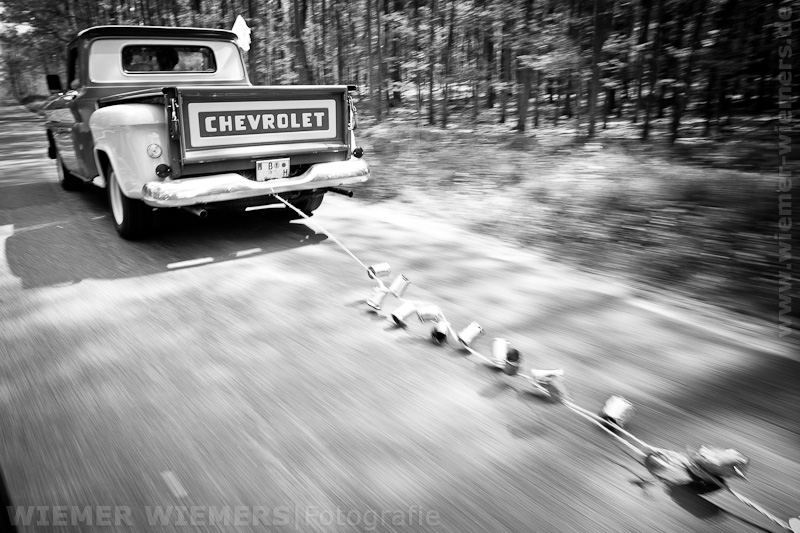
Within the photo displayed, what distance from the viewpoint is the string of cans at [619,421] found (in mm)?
1826

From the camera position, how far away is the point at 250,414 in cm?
231

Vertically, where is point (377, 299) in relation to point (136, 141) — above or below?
below

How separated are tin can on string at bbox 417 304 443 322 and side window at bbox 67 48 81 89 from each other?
5.12 metres

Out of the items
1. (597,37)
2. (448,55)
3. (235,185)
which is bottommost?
(235,185)

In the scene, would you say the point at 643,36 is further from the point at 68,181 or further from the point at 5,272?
the point at 5,272

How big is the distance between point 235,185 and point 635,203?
149 inches

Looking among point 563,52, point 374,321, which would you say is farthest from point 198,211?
point 563,52

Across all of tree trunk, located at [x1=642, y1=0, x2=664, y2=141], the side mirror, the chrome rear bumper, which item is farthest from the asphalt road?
tree trunk, located at [x1=642, y1=0, x2=664, y2=141]

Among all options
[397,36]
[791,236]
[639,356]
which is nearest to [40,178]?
[639,356]

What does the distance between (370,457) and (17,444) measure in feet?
4.56

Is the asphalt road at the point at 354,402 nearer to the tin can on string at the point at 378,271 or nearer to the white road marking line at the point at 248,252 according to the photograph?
the tin can on string at the point at 378,271

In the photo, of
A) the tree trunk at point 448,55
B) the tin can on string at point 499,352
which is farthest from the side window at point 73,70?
the tree trunk at point 448,55

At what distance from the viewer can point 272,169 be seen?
4898 mm

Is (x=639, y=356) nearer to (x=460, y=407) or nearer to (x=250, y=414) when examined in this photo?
(x=460, y=407)
